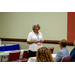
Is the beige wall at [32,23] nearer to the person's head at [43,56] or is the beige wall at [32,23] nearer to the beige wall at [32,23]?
the beige wall at [32,23]

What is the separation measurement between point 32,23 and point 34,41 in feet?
12.6

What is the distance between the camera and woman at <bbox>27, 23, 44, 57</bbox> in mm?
4535

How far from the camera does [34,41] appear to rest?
462cm

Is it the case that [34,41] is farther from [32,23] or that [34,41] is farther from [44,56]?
[32,23]

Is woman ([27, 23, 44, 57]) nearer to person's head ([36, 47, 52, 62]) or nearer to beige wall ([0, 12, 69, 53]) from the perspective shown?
person's head ([36, 47, 52, 62])

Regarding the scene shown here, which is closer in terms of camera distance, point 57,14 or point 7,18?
point 57,14

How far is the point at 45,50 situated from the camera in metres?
2.40

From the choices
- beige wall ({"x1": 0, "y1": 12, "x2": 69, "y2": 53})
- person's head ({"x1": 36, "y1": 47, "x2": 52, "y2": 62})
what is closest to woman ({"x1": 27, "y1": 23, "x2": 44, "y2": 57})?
person's head ({"x1": 36, "y1": 47, "x2": 52, "y2": 62})

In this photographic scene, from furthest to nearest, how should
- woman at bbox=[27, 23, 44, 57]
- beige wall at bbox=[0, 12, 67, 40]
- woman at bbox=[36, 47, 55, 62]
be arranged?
beige wall at bbox=[0, 12, 67, 40] < woman at bbox=[27, 23, 44, 57] < woman at bbox=[36, 47, 55, 62]

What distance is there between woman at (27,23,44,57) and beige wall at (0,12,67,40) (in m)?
2.73

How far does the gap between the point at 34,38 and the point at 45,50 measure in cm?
233

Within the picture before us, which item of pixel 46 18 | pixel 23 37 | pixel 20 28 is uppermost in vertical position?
pixel 46 18

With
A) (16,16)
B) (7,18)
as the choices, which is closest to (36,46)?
(16,16)
